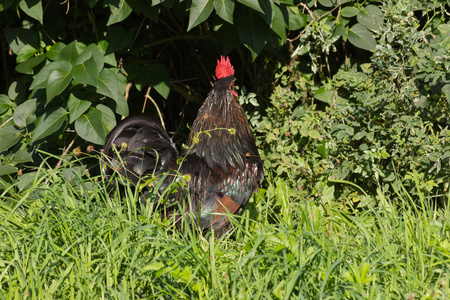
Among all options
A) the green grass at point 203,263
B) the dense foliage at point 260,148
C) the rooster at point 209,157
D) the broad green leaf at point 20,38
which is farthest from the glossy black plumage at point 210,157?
the broad green leaf at point 20,38

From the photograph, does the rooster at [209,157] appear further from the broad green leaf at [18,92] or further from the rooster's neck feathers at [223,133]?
the broad green leaf at [18,92]

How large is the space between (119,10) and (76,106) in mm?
631

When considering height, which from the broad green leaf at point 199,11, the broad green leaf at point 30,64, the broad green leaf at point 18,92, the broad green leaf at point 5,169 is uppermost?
the broad green leaf at point 199,11

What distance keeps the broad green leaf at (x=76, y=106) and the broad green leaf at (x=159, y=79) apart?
0.64 metres

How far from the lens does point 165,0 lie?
315 cm

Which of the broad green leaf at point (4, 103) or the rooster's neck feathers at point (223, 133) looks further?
the broad green leaf at point (4, 103)

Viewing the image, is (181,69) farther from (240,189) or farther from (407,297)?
(407,297)

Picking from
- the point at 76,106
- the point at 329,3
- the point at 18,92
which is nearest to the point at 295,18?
the point at 329,3

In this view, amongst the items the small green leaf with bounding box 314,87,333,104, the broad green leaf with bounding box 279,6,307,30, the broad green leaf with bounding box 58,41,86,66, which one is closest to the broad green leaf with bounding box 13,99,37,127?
the broad green leaf with bounding box 58,41,86,66

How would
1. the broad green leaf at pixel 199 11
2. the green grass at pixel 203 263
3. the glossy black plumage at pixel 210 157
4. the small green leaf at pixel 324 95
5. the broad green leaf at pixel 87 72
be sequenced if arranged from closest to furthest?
1. the green grass at pixel 203 263
2. the broad green leaf at pixel 199 11
3. the broad green leaf at pixel 87 72
4. the glossy black plumage at pixel 210 157
5. the small green leaf at pixel 324 95

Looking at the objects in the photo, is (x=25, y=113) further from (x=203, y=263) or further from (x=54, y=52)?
(x=203, y=263)

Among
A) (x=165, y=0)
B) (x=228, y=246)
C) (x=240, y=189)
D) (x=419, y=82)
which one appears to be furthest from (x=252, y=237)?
(x=419, y=82)

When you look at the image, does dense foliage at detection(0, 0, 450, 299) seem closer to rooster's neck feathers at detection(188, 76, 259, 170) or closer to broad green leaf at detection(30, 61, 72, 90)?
broad green leaf at detection(30, 61, 72, 90)

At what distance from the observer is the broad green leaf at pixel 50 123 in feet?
10.7
